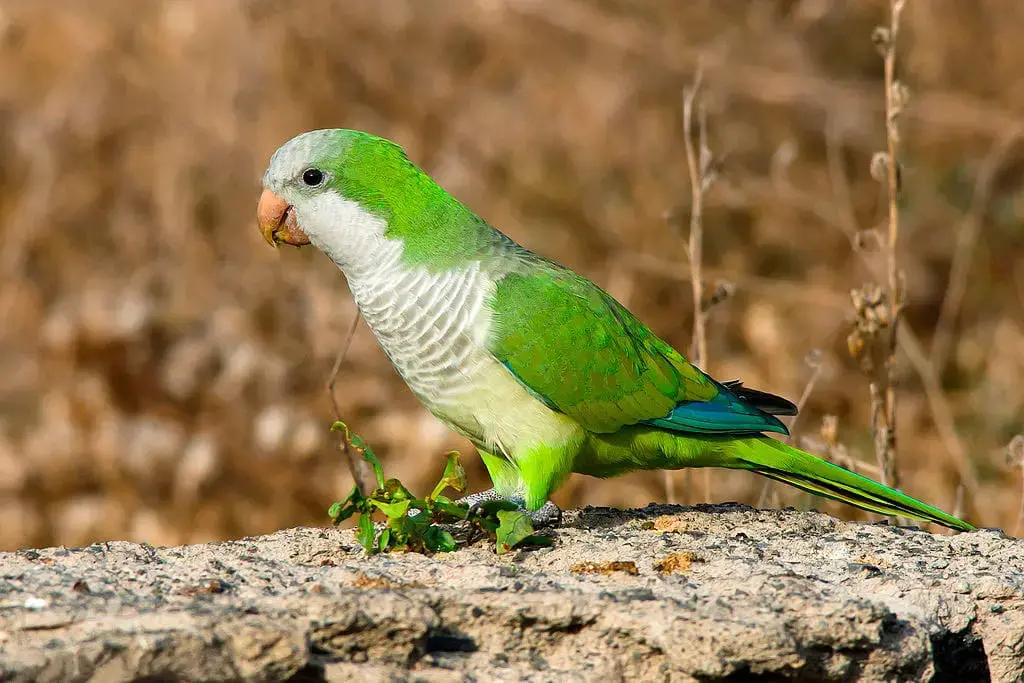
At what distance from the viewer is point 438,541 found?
3.22 m

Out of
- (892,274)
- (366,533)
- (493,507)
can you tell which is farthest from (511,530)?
(892,274)

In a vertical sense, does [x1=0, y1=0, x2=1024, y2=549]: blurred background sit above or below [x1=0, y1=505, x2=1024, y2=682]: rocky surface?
above

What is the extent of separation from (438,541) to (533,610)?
600 mm

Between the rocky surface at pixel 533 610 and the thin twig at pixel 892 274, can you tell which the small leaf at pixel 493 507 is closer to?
the rocky surface at pixel 533 610

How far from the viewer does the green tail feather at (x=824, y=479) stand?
3502 millimetres

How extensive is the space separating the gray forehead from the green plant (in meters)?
0.83

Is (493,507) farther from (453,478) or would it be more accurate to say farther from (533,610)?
(533,610)

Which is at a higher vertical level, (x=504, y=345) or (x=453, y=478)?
(x=504, y=345)

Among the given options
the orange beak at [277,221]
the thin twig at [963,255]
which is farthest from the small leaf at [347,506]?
the thin twig at [963,255]

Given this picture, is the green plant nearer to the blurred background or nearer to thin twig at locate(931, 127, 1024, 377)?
thin twig at locate(931, 127, 1024, 377)

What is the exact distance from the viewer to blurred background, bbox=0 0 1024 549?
7.02m

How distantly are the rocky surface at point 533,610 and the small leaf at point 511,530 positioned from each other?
0.04m

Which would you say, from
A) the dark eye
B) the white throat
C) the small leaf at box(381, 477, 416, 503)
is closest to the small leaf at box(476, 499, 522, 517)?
the small leaf at box(381, 477, 416, 503)

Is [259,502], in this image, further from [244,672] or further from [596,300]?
[244,672]
